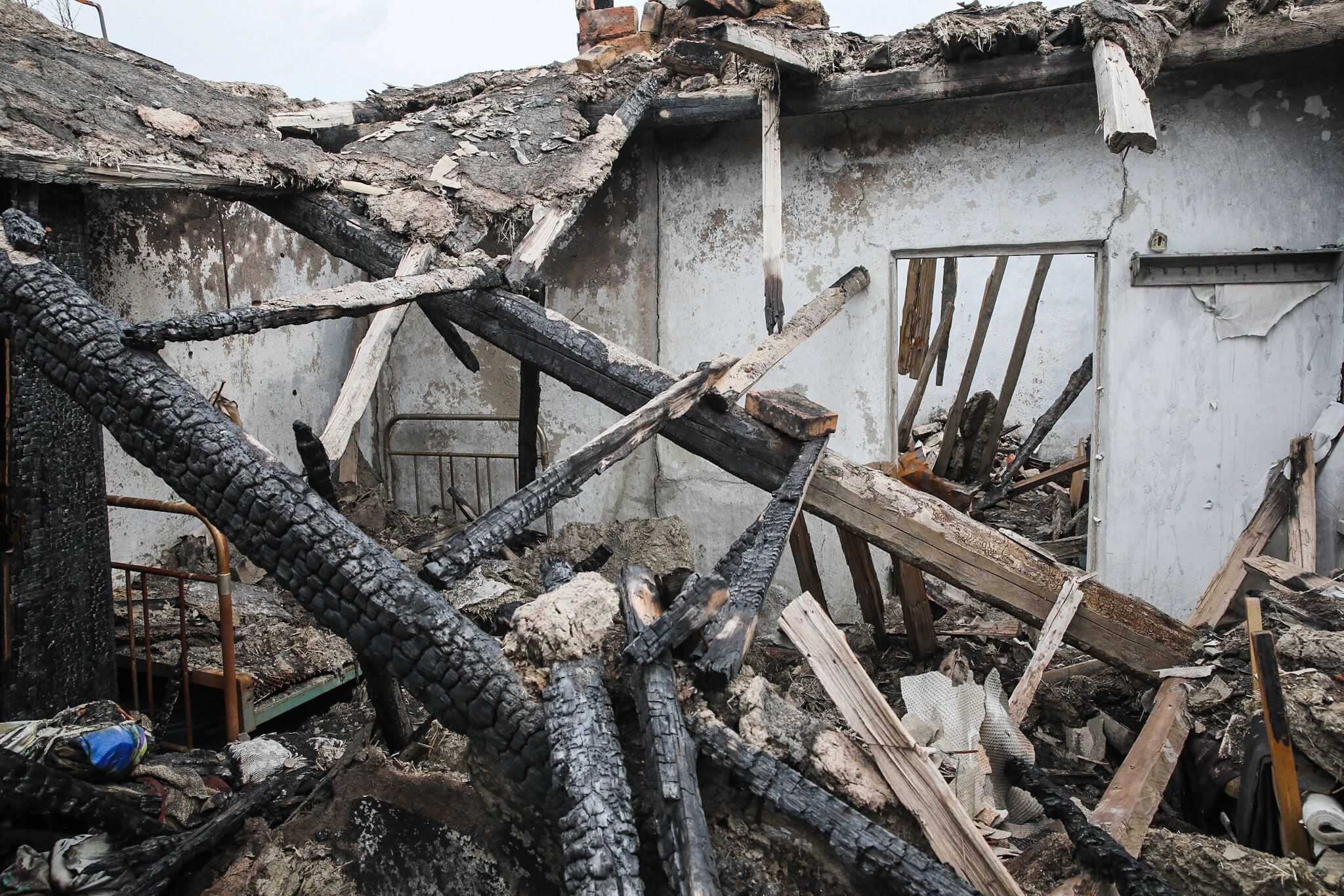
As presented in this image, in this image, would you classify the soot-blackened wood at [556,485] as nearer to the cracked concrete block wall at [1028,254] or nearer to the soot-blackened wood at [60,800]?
the soot-blackened wood at [60,800]

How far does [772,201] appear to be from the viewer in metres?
4.39

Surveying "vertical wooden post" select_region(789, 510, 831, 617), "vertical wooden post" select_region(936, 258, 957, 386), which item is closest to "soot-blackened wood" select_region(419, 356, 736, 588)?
"vertical wooden post" select_region(789, 510, 831, 617)

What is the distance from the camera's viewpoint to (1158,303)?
4.39m

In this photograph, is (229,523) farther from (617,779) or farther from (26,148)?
(26,148)

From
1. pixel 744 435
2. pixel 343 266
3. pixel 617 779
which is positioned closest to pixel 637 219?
pixel 343 266

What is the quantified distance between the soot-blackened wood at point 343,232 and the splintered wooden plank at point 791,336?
4.66 ft

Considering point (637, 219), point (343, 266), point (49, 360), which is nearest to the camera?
point (49, 360)

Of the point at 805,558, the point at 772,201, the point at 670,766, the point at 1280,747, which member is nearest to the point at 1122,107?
the point at 772,201

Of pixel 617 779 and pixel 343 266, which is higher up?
pixel 343 266

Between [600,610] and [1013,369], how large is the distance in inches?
281

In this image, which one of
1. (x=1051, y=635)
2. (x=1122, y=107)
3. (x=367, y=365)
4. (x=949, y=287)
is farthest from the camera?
(x=949, y=287)

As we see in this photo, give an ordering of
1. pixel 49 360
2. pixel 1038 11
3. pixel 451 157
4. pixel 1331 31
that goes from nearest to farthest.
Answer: pixel 49 360 < pixel 1331 31 < pixel 1038 11 < pixel 451 157

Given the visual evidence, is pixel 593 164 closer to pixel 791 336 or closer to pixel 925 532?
pixel 791 336

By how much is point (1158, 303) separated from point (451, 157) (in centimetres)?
409
